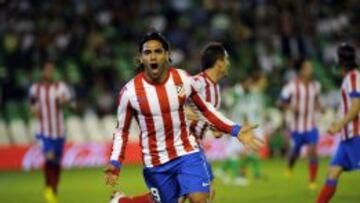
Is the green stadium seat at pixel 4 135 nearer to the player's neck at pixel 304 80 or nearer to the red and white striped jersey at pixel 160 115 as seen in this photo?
the player's neck at pixel 304 80

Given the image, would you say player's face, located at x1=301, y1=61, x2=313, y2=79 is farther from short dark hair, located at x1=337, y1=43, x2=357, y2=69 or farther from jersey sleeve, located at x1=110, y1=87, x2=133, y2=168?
jersey sleeve, located at x1=110, y1=87, x2=133, y2=168

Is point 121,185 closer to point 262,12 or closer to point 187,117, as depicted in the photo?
point 187,117

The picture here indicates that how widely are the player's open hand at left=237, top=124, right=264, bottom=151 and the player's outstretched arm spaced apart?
2.50 m

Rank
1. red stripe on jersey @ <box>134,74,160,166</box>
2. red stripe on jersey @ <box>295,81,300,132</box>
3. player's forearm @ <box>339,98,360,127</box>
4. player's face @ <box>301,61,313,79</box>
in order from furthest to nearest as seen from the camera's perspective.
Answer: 1. red stripe on jersey @ <box>295,81,300,132</box>
2. player's face @ <box>301,61,313,79</box>
3. player's forearm @ <box>339,98,360,127</box>
4. red stripe on jersey @ <box>134,74,160,166</box>

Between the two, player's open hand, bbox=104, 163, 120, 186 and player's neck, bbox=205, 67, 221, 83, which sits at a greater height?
player's neck, bbox=205, 67, 221, 83

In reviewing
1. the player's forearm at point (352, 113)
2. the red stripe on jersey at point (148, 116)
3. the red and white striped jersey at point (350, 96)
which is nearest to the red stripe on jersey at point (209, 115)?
the red stripe on jersey at point (148, 116)

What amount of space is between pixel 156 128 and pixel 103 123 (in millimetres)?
14154

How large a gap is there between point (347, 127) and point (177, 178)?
348 centimetres

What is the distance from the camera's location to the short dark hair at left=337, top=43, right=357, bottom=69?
38.0 feet

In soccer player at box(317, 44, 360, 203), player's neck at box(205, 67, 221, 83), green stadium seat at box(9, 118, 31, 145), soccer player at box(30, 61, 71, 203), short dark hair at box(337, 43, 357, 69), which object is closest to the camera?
player's neck at box(205, 67, 221, 83)

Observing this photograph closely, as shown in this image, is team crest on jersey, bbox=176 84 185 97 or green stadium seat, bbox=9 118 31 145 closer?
team crest on jersey, bbox=176 84 185 97

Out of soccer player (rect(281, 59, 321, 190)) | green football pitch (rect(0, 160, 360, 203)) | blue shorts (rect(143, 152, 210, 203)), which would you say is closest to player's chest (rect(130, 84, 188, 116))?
blue shorts (rect(143, 152, 210, 203))

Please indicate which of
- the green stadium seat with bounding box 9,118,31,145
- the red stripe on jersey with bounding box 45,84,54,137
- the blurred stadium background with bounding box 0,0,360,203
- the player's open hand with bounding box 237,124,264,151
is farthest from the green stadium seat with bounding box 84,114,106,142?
the player's open hand with bounding box 237,124,264,151

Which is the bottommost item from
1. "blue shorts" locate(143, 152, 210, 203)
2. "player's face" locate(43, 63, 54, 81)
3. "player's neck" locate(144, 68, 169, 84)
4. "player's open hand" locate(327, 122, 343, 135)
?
"blue shorts" locate(143, 152, 210, 203)
